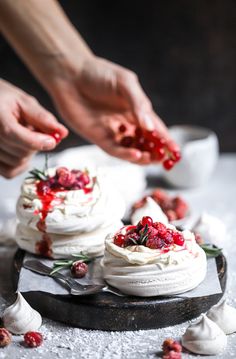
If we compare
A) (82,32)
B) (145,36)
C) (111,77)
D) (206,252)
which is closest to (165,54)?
(145,36)

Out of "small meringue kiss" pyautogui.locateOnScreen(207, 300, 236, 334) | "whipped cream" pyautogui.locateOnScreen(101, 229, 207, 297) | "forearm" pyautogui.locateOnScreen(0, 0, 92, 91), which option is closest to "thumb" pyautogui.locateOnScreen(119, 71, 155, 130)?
"forearm" pyautogui.locateOnScreen(0, 0, 92, 91)

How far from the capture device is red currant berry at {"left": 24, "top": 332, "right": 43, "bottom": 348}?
2.09 m

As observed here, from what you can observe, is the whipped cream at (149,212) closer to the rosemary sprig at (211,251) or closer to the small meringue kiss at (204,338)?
the rosemary sprig at (211,251)

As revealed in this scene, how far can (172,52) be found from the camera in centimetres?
435

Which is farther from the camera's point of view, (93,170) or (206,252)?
(93,170)

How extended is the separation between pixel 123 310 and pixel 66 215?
0.42 metres

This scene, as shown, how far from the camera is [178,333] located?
7.04 ft

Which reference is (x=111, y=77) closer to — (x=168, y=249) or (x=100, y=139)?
(x=100, y=139)

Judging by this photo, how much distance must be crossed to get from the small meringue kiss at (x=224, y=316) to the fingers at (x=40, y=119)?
0.89 m

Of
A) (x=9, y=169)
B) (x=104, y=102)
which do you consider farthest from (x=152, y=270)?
(x=104, y=102)

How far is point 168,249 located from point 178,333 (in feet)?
0.80

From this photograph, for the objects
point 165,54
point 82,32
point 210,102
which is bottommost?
point 210,102

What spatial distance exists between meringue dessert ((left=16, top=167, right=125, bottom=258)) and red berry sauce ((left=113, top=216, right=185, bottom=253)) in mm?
198

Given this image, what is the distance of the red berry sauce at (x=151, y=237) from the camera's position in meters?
2.19
